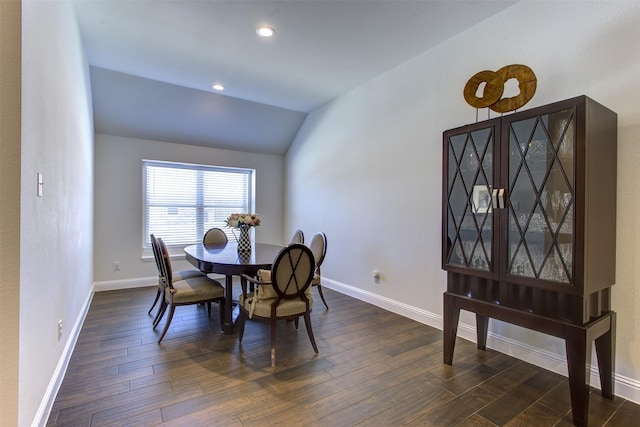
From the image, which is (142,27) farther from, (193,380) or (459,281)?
(459,281)

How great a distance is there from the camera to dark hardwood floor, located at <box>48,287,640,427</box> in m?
1.88

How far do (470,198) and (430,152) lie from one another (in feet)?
3.34

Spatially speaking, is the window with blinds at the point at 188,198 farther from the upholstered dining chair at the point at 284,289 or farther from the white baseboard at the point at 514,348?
Answer: the upholstered dining chair at the point at 284,289

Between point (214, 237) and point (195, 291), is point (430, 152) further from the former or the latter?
point (214, 237)

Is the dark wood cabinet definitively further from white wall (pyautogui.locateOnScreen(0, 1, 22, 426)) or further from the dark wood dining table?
white wall (pyautogui.locateOnScreen(0, 1, 22, 426))

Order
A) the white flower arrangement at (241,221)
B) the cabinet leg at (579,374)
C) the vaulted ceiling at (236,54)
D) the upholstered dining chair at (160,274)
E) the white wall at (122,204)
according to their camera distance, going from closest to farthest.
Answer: the cabinet leg at (579,374) → the vaulted ceiling at (236,54) → the upholstered dining chair at (160,274) → the white flower arrangement at (241,221) → the white wall at (122,204)

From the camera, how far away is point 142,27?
2891 millimetres

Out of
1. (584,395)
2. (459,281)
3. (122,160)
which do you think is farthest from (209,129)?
(584,395)

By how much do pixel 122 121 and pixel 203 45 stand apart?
216 centimetres

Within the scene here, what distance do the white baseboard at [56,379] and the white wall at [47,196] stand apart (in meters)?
0.01

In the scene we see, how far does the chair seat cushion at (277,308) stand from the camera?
102 inches

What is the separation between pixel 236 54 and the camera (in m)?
3.39

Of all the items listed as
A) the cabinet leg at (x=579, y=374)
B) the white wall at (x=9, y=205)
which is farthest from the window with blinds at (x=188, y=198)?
the cabinet leg at (x=579, y=374)

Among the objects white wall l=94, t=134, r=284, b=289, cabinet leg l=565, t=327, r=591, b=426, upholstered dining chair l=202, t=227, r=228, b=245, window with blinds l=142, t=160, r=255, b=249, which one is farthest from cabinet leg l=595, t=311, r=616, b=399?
white wall l=94, t=134, r=284, b=289
